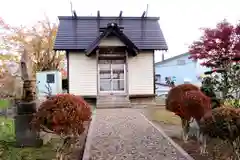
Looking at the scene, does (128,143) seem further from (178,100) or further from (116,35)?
(116,35)

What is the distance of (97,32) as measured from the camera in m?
22.6

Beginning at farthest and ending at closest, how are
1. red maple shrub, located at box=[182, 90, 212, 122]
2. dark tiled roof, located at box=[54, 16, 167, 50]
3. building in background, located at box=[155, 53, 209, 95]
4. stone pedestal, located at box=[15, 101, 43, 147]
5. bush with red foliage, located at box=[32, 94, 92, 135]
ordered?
Result: building in background, located at box=[155, 53, 209, 95], dark tiled roof, located at box=[54, 16, 167, 50], stone pedestal, located at box=[15, 101, 43, 147], red maple shrub, located at box=[182, 90, 212, 122], bush with red foliage, located at box=[32, 94, 92, 135]

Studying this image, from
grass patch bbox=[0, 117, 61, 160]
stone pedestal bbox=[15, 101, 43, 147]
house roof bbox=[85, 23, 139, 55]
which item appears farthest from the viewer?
house roof bbox=[85, 23, 139, 55]

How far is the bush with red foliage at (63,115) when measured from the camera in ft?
20.7

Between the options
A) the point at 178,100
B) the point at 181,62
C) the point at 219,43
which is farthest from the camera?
the point at 181,62

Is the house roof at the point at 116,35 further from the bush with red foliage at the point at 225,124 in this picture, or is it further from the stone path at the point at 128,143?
the bush with red foliage at the point at 225,124

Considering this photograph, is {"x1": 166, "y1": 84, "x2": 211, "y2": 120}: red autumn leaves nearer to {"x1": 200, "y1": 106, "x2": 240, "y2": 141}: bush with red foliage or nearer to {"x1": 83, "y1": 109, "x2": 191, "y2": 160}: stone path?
{"x1": 83, "y1": 109, "x2": 191, "y2": 160}: stone path

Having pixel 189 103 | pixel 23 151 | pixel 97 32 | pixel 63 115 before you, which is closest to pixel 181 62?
pixel 97 32

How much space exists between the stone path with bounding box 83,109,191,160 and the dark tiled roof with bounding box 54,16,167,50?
10.3m

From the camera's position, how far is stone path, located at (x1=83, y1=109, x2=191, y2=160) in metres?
7.29

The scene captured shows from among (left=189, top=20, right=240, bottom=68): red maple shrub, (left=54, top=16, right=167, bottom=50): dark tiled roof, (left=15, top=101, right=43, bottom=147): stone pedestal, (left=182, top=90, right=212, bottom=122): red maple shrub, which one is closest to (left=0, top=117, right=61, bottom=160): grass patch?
(left=15, top=101, right=43, bottom=147): stone pedestal

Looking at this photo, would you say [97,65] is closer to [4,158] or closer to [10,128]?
[10,128]

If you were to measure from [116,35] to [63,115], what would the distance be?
48.3ft

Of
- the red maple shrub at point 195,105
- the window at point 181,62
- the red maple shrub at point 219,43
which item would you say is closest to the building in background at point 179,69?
the window at point 181,62
